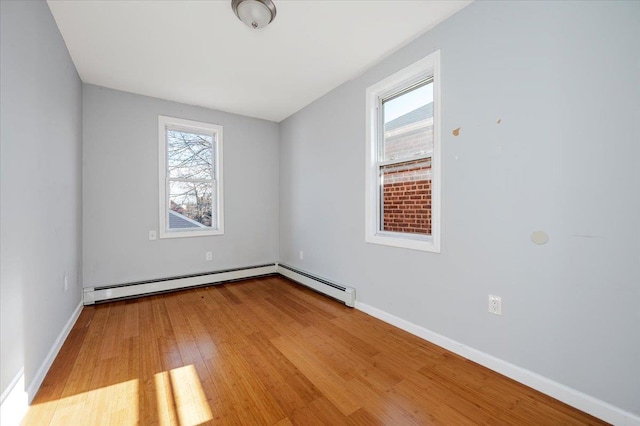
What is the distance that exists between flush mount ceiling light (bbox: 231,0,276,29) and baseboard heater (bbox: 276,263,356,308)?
2581mm

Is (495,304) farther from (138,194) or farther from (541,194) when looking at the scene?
(138,194)

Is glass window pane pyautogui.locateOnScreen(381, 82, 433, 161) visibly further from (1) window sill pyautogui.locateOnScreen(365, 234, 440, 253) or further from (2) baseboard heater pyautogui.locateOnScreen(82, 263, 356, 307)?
(2) baseboard heater pyautogui.locateOnScreen(82, 263, 356, 307)

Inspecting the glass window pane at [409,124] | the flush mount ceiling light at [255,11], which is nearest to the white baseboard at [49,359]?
the flush mount ceiling light at [255,11]

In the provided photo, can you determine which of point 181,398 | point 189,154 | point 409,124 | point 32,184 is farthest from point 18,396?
point 409,124

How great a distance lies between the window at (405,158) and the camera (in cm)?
218

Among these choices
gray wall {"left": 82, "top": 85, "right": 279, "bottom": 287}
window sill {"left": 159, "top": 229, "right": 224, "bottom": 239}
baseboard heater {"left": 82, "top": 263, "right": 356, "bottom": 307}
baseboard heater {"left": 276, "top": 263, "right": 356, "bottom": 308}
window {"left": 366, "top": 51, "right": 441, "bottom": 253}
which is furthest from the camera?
window sill {"left": 159, "top": 229, "right": 224, "bottom": 239}

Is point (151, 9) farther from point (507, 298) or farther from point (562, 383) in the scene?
point (562, 383)

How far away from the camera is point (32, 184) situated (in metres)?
1.62

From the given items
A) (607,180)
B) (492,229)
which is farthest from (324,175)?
(607,180)

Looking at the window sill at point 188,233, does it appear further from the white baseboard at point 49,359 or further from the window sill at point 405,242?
the window sill at point 405,242

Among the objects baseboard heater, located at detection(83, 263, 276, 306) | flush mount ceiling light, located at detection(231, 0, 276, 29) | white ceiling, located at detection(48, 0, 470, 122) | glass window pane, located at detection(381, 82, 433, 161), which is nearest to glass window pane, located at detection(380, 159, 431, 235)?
glass window pane, located at detection(381, 82, 433, 161)

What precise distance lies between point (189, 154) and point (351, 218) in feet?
8.31

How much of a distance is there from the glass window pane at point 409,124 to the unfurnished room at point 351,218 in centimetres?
2

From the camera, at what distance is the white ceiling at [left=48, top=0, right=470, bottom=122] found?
1959 mm
